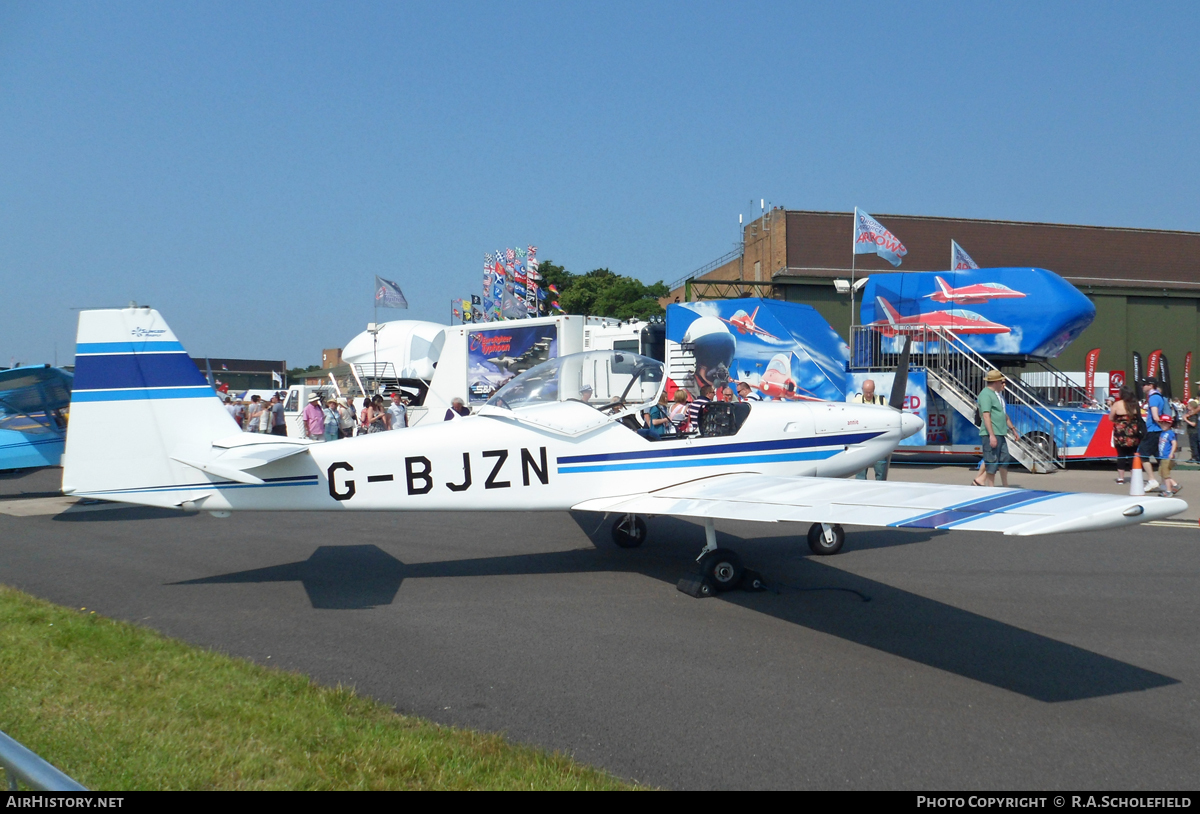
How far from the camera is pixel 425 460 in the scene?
Result: 250 inches

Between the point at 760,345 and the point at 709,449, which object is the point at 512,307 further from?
the point at 709,449

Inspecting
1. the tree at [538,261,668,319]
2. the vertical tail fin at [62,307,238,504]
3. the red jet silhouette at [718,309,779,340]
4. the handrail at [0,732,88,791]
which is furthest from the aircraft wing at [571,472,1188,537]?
the tree at [538,261,668,319]

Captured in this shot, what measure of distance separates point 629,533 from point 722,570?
1883 millimetres

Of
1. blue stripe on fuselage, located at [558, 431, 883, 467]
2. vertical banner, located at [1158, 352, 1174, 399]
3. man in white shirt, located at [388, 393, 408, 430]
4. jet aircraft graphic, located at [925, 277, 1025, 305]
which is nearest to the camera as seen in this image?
blue stripe on fuselage, located at [558, 431, 883, 467]

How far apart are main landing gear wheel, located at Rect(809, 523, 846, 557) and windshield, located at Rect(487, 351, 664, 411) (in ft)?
6.80

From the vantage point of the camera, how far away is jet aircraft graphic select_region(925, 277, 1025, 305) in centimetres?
1505

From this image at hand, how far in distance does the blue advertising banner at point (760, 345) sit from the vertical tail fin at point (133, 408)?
10114mm

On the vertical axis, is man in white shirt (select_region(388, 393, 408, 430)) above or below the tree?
below

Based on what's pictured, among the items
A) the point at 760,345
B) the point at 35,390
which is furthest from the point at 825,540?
the point at 35,390

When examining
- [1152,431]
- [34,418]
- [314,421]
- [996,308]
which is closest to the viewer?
[1152,431]

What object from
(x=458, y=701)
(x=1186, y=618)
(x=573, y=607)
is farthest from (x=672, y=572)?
(x=1186, y=618)

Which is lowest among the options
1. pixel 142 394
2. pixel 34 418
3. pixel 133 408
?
pixel 34 418

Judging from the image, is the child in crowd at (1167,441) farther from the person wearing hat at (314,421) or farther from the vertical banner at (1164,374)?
the vertical banner at (1164,374)

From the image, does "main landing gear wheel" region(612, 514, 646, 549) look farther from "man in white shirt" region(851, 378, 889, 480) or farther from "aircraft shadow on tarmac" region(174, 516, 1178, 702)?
"man in white shirt" region(851, 378, 889, 480)
